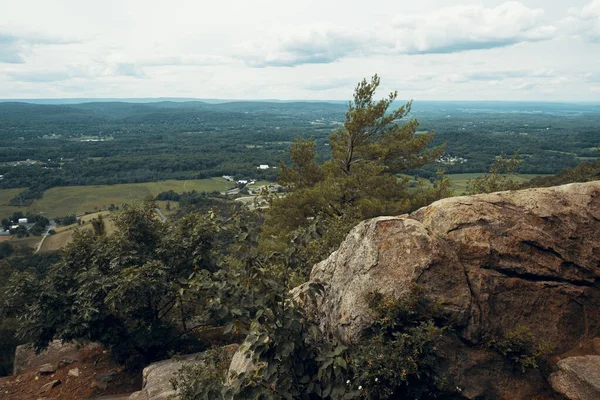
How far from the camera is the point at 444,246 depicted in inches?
288

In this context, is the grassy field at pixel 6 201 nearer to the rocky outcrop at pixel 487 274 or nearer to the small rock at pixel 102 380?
the small rock at pixel 102 380

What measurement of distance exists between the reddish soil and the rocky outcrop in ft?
22.8

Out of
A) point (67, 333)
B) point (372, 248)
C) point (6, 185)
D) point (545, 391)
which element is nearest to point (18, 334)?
point (67, 333)

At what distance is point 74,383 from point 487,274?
12.1 metres

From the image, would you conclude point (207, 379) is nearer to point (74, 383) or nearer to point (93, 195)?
point (74, 383)

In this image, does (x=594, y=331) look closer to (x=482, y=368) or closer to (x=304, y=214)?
(x=482, y=368)

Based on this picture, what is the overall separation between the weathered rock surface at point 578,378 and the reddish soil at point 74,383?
10590 millimetres

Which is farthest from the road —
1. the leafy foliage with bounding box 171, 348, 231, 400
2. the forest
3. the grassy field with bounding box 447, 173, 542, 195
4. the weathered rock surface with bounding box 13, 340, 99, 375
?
the grassy field with bounding box 447, 173, 542, 195

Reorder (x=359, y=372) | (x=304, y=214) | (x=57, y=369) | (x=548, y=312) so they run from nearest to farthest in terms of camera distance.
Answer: (x=359, y=372) < (x=548, y=312) < (x=57, y=369) < (x=304, y=214)

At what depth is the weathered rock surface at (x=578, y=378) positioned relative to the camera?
232 inches

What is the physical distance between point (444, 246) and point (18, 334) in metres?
11.4

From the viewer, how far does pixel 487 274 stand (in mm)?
7297

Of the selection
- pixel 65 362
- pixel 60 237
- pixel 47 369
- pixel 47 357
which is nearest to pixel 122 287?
pixel 47 369

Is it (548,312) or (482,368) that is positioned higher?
(548,312)
